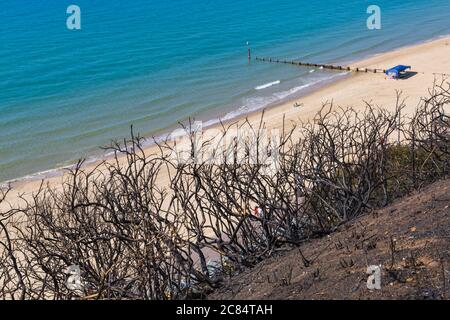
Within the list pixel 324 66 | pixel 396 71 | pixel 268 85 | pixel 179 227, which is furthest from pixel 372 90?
pixel 179 227

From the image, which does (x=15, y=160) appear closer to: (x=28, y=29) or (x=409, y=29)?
(x=409, y=29)

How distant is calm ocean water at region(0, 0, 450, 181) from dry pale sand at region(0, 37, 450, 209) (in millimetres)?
2165

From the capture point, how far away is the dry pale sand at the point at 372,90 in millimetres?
29383

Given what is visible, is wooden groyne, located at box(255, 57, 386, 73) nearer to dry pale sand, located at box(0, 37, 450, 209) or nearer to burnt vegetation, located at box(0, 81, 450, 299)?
dry pale sand, located at box(0, 37, 450, 209)

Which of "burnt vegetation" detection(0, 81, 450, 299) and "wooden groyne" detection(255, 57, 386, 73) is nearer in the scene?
"burnt vegetation" detection(0, 81, 450, 299)

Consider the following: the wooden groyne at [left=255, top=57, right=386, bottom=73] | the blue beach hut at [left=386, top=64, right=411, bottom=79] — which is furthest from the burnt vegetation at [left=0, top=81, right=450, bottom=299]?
the wooden groyne at [left=255, top=57, right=386, bottom=73]

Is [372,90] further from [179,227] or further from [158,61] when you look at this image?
[179,227]

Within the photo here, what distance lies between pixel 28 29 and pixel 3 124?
35663mm

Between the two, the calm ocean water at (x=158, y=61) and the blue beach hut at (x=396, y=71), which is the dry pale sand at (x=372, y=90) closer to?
the blue beach hut at (x=396, y=71)

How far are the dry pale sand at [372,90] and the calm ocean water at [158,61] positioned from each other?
216 centimetres

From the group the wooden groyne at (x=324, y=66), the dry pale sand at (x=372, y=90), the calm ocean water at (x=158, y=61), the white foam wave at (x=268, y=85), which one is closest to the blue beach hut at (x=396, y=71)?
the dry pale sand at (x=372, y=90)

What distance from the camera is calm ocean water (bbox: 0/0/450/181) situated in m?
32.2

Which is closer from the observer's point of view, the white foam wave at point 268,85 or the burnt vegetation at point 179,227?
the burnt vegetation at point 179,227

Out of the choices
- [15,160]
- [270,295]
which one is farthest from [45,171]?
[270,295]
